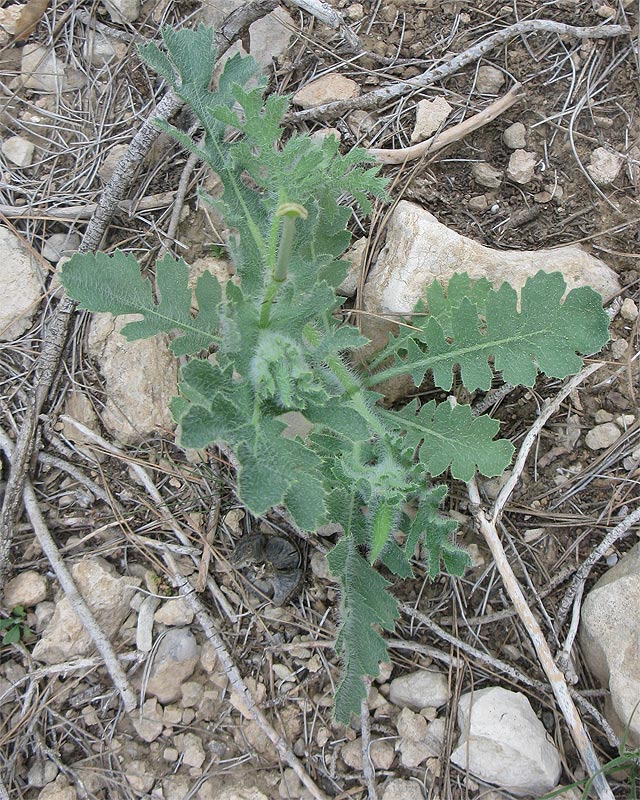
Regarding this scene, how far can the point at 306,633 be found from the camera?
296 centimetres

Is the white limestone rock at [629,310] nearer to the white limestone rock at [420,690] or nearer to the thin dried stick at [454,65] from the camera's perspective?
the thin dried stick at [454,65]

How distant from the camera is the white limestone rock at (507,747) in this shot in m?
2.59

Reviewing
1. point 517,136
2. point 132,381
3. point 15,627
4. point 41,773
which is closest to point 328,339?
point 132,381

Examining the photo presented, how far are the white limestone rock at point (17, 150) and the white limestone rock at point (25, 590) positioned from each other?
1992 mm

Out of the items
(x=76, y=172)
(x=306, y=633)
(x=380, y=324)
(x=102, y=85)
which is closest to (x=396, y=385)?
(x=380, y=324)

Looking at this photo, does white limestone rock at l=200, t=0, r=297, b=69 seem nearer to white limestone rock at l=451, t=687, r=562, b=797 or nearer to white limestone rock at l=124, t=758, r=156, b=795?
white limestone rock at l=451, t=687, r=562, b=797

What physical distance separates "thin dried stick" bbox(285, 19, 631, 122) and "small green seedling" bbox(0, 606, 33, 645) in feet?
8.62

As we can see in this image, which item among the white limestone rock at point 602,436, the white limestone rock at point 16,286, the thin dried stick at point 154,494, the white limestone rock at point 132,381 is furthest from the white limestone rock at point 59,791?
the white limestone rock at point 602,436

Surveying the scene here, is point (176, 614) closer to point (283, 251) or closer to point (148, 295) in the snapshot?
point (148, 295)

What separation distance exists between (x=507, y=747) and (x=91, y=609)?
1805 mm

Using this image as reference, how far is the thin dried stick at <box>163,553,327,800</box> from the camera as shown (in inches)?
106

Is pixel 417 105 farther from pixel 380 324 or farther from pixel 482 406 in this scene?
pixel 482 406

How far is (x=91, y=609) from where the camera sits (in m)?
2.95

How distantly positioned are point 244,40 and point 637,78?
6.41ft
